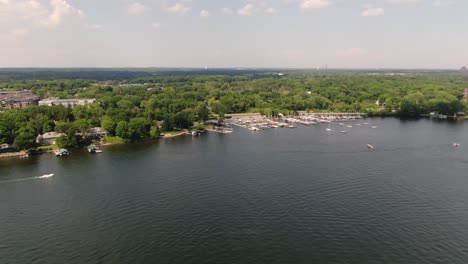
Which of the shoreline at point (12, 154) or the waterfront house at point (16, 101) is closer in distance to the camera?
the shoreline at point (12, 154)

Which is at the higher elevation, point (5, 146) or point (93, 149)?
point (5, 146)

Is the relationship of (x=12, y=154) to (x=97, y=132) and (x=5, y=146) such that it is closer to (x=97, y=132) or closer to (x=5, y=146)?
(x=5, y=146)

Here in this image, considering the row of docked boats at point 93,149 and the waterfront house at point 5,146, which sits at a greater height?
the waterfront house at point 5,146

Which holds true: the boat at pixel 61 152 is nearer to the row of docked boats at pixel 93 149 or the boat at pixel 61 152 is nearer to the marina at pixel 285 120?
the row of docked boats at pixel 93 149

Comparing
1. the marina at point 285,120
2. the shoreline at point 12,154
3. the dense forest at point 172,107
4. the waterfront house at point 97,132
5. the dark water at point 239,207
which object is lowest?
the dark water at point 239,207

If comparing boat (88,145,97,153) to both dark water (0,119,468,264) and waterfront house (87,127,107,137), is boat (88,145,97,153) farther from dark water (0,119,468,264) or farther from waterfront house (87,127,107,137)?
waterfront house (87,127,107,137)

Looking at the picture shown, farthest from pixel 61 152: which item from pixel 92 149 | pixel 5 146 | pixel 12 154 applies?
pixel 5 146

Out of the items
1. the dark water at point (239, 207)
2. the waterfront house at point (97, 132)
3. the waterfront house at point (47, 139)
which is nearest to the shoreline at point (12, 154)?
the dark water at point (239, 207)

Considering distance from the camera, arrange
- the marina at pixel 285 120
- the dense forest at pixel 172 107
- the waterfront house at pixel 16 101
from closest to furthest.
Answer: the dense forest at pixel 172 107, the marina at pixel 285 120, the waterfront house at pixel 16 101

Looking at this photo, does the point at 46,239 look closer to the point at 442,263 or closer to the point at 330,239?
the point at 330,239
